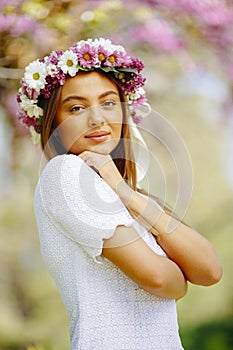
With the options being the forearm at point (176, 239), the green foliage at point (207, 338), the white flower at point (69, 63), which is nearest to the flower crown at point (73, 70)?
the white flower at point (69, 63)

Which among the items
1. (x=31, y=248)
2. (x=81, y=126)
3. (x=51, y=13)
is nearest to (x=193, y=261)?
(x=81, y=126)

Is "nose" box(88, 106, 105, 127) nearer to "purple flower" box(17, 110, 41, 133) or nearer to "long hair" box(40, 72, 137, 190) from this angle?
"long hair" box(40, 72, 137, 190)

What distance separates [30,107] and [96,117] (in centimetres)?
27

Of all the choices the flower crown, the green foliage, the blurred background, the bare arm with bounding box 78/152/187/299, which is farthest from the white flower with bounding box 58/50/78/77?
the green foliage

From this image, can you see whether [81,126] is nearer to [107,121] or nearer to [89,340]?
[107,121]

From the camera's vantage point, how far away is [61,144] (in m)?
1.73

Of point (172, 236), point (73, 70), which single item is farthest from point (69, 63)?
point (172, 236)

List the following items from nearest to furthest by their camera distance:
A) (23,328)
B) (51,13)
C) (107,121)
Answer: (107,121)
(51,13)
(23,328)

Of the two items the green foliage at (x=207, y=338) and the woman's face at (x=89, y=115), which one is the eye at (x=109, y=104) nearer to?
the woman's face at (x=89, y=115)

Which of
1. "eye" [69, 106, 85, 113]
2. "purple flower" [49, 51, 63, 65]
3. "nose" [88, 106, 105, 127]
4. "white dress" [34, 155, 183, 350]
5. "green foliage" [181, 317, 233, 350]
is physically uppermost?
"purple flower" [49, 51, 63, 65]

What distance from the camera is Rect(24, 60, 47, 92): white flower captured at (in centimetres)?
179

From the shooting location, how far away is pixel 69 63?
175 cm

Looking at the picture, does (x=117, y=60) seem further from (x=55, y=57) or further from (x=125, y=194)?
(x=125, y=194)

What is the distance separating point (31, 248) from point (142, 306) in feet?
14.8
